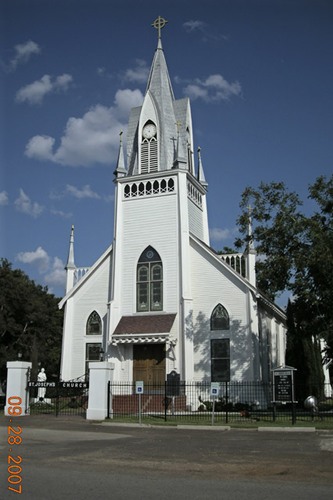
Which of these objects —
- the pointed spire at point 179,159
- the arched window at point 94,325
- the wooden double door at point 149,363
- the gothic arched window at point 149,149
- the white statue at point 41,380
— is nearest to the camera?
the wooden double door at point 149,363

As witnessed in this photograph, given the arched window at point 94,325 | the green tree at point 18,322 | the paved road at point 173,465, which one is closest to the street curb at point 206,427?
the paved road at point 173,465

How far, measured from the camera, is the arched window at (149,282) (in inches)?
1180

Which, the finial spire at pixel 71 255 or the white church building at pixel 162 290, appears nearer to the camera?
the white church building at pixel 162 290

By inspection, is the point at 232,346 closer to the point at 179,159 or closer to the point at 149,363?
the point at 149,363

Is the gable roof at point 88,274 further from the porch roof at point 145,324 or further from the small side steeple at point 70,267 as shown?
the porch roof at point 145,324

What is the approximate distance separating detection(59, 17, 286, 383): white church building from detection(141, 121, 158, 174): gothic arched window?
0.23 ft

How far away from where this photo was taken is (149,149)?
33062mm

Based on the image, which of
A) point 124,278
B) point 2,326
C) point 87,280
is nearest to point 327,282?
point 124,278

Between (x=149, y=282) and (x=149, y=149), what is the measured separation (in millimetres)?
8441

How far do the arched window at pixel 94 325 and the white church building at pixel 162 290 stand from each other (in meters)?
0.06

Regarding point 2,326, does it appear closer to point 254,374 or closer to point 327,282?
point 254,374

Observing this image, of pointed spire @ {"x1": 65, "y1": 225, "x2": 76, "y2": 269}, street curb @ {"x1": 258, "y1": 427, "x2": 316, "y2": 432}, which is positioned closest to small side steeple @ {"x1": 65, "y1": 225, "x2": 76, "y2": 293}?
pointed spire @ {"x1": 65, "y1": 225, "x2": 76, "y2": 269}

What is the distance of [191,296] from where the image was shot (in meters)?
29.3

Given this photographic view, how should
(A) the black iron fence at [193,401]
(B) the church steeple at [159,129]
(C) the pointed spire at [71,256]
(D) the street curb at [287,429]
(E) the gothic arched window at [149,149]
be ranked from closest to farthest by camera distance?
(D) the street curb at [287,429], (A) the black iron fence at [193,401], (B) the church steeple at [159,129], (E) the gothic arched window at [149,149], (C) the pointed spire at [71,256]
